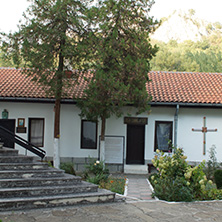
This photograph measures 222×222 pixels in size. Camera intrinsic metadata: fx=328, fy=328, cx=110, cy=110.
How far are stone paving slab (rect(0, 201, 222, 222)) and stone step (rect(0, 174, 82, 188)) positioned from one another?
102 cm

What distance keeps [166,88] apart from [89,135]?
173 inches

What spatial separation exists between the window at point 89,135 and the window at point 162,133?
287 centimetres

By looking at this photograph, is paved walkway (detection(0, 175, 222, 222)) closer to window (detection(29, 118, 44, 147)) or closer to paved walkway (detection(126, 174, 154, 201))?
paved walkway (detection(126, 174, 154, 201))

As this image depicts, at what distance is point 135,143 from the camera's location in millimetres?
15242

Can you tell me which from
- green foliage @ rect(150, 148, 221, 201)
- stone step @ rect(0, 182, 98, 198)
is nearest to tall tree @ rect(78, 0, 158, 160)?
green foliage @ rect(150, 148, 221, 201)

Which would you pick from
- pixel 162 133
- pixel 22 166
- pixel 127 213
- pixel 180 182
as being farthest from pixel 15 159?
pixel 162 133

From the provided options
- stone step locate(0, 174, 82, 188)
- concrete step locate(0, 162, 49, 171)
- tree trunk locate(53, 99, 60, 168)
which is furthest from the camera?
tree trunk locate(53, 99, 60, 168)

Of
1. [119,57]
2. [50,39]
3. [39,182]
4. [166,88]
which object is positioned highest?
[50,39]

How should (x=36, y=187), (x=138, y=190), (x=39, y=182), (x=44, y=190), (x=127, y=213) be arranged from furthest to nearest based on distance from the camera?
(x=138, y=190) < (x=39, y=182) < (x=36, y=187) < (x=44, y=190) < (x=127, y=213)

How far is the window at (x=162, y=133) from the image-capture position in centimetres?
1508

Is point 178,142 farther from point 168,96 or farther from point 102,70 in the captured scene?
point 102,70

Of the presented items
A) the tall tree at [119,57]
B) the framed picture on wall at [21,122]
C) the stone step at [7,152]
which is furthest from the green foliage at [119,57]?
the stone step at [7,152]

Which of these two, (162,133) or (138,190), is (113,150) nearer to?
(162,133)

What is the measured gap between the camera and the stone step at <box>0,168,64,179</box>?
7867mm
